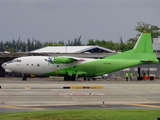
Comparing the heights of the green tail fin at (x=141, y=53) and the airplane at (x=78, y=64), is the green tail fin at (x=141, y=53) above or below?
above

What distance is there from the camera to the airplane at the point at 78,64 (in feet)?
228

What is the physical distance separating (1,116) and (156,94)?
1945cm

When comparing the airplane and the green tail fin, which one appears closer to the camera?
the airplane

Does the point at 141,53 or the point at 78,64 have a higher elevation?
the point at 141,53

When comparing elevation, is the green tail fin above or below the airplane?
above

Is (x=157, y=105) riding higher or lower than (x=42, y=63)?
lower

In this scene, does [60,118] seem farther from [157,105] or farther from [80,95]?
[80,95]

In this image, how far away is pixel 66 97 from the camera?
129 ft

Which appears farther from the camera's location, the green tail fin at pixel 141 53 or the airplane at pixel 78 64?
the green tail fin at pixel 141 53

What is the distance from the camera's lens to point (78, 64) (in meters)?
70.6

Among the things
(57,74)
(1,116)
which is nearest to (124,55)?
(57,74)

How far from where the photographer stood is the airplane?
228 feet

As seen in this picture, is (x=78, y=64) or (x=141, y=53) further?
(x=141, y=53)

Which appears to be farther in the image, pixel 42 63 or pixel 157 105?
pixel 42 63
